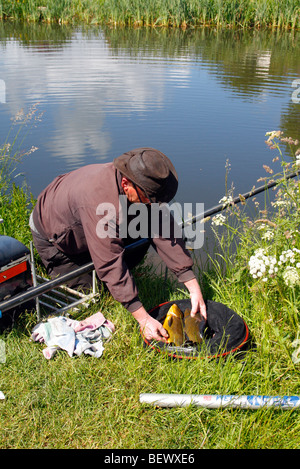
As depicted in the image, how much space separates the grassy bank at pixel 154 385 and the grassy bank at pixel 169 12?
58.5ft

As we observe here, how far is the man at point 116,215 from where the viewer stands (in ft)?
8.48

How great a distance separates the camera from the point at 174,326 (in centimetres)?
279

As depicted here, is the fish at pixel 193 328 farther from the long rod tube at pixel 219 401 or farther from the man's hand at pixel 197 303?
the long rod tube at pixel 219 401

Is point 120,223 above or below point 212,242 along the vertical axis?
above

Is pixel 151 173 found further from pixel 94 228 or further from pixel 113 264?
pixel 113 264

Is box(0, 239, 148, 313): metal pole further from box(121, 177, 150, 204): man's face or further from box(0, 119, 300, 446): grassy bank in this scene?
box(121, 177, 150, 204): man's face

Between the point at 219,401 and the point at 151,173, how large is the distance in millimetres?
1249

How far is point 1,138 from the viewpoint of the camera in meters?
7.32
